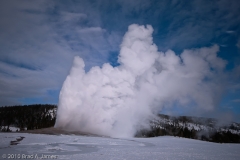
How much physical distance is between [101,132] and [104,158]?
29.5 m

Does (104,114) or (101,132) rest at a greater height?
(104,114)

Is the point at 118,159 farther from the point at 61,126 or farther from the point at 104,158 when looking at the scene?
the point at 61,126

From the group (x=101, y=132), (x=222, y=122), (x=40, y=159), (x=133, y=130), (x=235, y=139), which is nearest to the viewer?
(x=40, y=159)

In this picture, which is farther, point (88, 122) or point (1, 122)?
point (1, 122)

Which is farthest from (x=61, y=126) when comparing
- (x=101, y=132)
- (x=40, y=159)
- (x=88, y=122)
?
(x=40, y=159)

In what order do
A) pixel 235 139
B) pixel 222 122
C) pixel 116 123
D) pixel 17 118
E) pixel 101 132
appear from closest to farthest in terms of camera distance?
pixel 101 132 < pixel 116 123 < pixel 235 139 < pixel 222 122 < pixel 17 118

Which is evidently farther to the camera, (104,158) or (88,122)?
(88,122)

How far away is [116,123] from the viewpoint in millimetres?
43312

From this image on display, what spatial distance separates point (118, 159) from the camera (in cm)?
1099

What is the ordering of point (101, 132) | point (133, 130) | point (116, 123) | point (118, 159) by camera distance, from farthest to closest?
point (133, 130)
point (116, 123)
point (101, 132)
point (118, 159)

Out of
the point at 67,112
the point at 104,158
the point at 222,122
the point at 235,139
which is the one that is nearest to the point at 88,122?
the point at 67,112

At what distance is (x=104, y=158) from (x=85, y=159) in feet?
3.78

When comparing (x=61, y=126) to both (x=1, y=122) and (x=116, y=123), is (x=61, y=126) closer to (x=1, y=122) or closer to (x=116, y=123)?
(x=116, y=123)

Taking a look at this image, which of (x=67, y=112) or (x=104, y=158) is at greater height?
(x=67, y=112)
